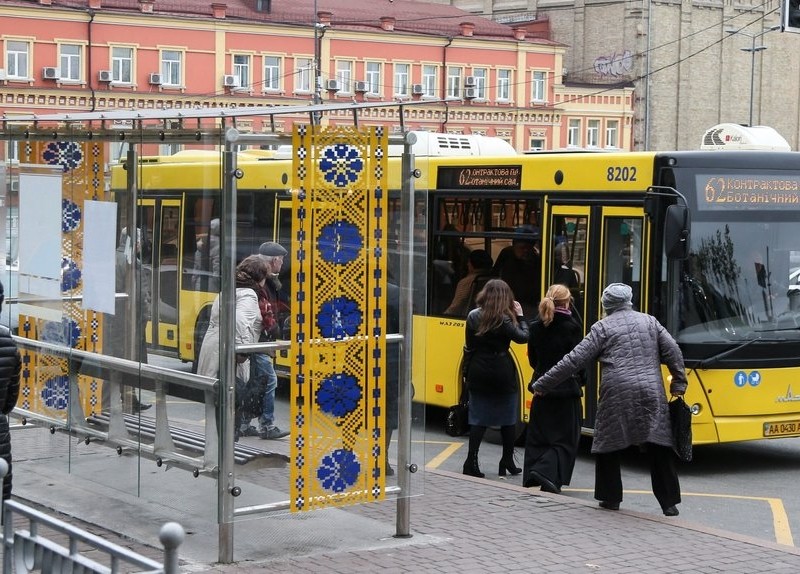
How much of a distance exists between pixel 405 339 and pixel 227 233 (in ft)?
4.78

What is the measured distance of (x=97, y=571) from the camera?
4320 mm

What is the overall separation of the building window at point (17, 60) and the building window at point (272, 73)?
10.5 m

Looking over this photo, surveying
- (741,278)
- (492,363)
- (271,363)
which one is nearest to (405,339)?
(271,363)

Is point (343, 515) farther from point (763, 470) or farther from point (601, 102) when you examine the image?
point (601, 102)

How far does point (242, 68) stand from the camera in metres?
61.2

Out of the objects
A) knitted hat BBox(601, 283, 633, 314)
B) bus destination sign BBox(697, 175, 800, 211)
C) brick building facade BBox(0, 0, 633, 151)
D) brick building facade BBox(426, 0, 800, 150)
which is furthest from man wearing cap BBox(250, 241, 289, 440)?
brick building facade BBox(426, 0, 800, 150)

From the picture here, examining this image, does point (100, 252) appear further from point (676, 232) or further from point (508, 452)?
point (676, 232)

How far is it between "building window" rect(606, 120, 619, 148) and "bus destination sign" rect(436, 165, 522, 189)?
2321 inches

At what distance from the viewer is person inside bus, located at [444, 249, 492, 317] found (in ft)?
45.4

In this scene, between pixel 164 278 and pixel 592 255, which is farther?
pixel 592 255

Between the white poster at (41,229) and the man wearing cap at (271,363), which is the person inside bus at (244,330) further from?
the white poster at (41,229)

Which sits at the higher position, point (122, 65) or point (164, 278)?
point (122, 65)

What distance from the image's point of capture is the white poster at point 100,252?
9.38m

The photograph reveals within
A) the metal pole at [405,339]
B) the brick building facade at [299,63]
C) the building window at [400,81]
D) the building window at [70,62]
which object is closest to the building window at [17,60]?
the brick building facade at [299,63]
